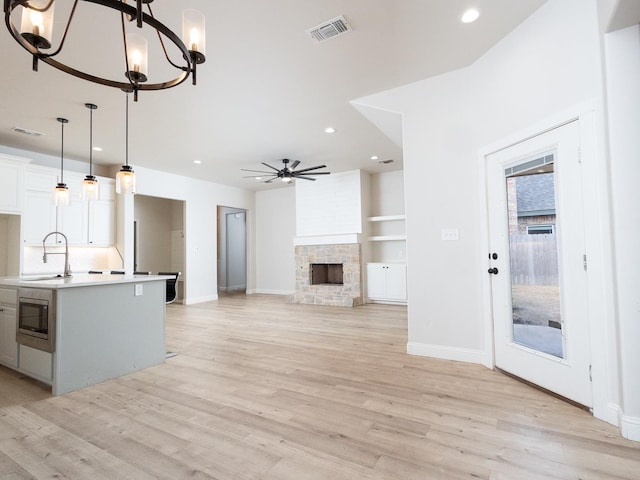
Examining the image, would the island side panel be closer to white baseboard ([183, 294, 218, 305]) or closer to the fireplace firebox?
white baseboard ([183, 294, 218, 305])

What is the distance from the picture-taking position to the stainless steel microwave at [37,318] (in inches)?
108

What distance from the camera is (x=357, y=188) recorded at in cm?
757

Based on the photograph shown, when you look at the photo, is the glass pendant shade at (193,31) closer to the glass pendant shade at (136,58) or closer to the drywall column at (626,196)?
the glass pendant shade at (136,58)

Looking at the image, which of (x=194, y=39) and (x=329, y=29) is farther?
(x=329, y=29)

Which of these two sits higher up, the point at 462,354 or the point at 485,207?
the point at 485,207

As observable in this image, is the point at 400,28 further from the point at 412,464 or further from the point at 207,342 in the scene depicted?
the point at 207,342

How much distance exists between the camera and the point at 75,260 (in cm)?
620

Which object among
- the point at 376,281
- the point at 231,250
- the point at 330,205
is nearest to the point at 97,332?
the point at 376,281

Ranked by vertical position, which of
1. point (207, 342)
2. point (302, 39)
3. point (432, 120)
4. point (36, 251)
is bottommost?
point (207, 342)

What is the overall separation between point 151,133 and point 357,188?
4.26 metres

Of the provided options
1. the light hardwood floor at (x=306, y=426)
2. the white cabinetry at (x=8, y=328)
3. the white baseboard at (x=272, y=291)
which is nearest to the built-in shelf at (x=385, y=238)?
the white baseboard at (x=272, y=291)

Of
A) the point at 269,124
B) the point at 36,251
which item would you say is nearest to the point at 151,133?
the point at 269,124

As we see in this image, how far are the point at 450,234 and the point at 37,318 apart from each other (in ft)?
12.9

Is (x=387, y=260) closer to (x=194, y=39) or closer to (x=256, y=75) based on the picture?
(x=256, y=75)
